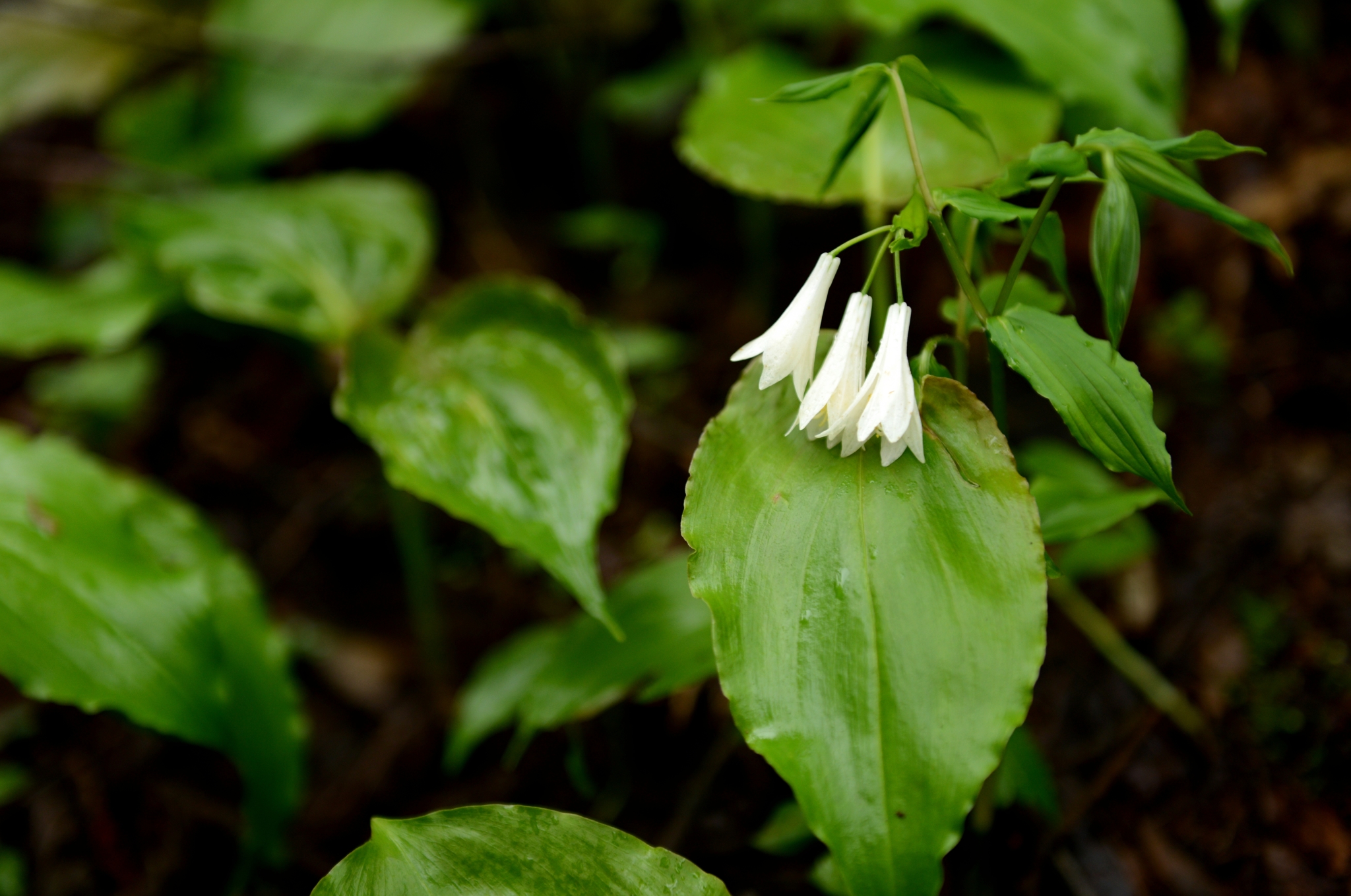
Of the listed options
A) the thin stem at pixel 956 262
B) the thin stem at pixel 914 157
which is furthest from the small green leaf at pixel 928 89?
the thin stem at pixel 956 262

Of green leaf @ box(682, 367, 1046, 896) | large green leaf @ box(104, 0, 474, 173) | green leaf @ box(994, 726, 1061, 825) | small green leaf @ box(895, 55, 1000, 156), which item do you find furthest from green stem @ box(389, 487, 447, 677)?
large green leaf @ box(104, 0, 474, 173)

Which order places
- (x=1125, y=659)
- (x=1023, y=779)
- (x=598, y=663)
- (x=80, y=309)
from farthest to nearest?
(x=80, y=309)
(x=1125, y=659)
(x=598, y=663)
(x=1023, y=779)

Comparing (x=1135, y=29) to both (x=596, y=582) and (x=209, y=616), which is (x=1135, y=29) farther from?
(x=209, y=616)

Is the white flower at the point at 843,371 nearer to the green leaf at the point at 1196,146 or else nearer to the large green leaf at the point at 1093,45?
the green leaf at the point at 1196,146

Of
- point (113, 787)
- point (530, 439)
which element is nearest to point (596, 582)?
point (530, 439)

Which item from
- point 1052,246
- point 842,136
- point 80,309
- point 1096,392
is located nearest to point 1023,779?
point 1096,392

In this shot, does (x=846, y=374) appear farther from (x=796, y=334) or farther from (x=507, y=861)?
(x=507, y=861)

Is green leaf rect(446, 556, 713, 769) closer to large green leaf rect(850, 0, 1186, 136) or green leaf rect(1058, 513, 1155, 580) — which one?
green leaf rect(1058, 513, 1155, 580)
